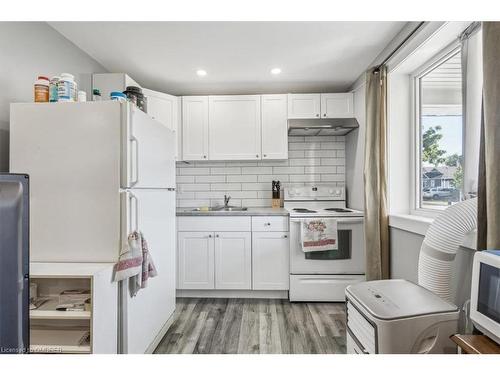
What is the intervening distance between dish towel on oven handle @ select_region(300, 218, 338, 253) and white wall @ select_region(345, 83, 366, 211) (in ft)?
1.49

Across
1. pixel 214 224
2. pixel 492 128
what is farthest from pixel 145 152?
pixel 492 128

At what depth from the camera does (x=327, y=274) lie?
2752 mm

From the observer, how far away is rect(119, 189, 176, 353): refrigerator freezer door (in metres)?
1.54

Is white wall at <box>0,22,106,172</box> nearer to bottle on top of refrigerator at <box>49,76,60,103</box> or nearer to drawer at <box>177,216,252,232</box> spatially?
bottle on top of refrigerator at <box>49,76,60,103</box>

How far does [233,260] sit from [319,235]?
943 millimetres

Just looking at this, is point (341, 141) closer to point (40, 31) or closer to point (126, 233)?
point (126, 233)

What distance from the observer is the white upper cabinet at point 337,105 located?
3.11 meters

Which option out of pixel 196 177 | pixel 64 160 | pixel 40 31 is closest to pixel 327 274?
pixel 196 177

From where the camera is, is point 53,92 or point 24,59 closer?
point 53,92

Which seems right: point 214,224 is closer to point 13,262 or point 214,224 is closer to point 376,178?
point 376,178

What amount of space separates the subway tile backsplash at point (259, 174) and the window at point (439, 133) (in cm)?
119

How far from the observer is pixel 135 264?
4.99 feet

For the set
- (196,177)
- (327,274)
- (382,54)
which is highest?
(382,54)

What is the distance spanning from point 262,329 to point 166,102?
259 cm
